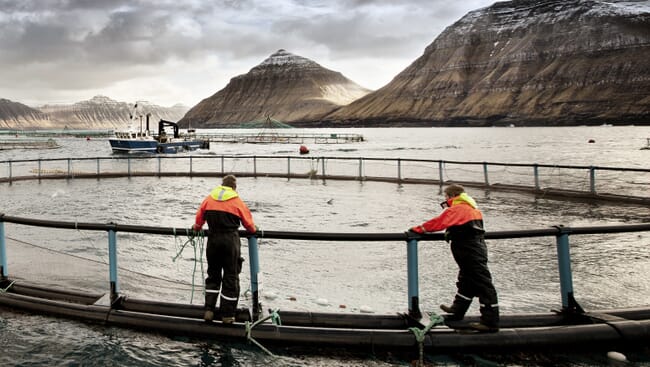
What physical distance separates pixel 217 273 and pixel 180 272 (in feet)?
14.6

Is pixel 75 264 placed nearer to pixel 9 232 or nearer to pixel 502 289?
pixel 9 232

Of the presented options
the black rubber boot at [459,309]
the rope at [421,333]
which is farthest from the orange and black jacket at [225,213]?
the black rubber boot at [459,309]

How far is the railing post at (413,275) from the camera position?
5.95m

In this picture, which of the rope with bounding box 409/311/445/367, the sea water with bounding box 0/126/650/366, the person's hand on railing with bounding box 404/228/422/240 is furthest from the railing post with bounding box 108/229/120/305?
the rope with bounding box 409/311/445/367

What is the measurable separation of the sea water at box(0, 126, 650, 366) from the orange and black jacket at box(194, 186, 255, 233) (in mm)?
1443

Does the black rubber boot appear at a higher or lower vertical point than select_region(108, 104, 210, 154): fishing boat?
lower

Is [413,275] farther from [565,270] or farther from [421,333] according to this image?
[565,270]

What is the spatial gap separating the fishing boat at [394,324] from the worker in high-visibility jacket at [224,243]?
17 centimetres

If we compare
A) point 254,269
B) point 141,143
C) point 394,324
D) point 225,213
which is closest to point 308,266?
point 254,269

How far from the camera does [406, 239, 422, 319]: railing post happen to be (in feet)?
19.5

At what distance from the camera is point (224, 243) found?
6.12 meters

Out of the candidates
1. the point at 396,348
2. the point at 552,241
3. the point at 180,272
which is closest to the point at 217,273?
the point at 396,348

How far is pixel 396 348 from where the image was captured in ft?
19.1

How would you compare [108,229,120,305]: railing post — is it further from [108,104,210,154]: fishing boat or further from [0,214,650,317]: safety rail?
[108,104,210,154]: fishing boat
